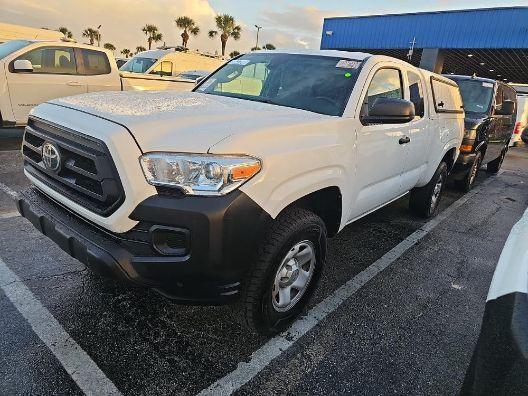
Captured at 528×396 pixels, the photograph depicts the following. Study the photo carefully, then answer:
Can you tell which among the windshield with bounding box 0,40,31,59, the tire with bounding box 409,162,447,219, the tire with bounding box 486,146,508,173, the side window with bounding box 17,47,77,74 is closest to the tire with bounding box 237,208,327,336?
the tire with bounding box 409,162,447,219

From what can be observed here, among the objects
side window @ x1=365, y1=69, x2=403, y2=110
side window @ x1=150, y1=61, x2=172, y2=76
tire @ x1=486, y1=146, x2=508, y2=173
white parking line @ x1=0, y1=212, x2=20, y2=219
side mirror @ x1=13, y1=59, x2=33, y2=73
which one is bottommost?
tire @ x1=486, y1=146, x2=508, y2=173

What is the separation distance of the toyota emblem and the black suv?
6.23m

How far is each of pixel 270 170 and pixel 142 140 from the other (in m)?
0.68

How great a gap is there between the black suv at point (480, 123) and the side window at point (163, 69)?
26.0ft

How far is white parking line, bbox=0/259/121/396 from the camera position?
7.00 feet

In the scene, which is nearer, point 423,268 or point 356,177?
point 356,177

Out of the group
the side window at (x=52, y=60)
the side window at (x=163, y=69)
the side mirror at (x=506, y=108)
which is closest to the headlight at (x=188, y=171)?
the side window at (x=52, y=60)

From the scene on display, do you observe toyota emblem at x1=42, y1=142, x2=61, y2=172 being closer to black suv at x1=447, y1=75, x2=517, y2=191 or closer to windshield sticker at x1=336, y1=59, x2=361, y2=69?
windshield sticker at x1=336, y1=59, x2=361, y2=69

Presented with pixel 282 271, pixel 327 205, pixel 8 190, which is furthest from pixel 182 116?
pixel 8 190

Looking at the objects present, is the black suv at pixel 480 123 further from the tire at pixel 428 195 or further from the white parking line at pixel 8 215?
the white parking line at pixel 8 215

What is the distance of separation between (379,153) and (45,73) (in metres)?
6.98

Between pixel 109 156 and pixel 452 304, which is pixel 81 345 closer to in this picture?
pixel 109 156

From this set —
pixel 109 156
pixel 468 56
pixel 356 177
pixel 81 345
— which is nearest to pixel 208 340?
pixel 81 345

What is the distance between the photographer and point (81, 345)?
2.42 m
